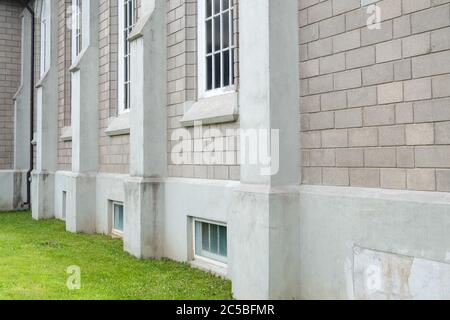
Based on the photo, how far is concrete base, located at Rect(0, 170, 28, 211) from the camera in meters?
18.0

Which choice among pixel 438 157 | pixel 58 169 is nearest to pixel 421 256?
pixel 438 157

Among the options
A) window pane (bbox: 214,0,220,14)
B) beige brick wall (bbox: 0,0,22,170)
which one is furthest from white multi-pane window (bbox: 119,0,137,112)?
beige brick wall (bbox: 0,0,22,170)

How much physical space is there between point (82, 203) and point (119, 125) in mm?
2473

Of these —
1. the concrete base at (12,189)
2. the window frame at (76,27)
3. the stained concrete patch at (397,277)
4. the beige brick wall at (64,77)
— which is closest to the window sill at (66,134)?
the beige brick wall at (64,77)

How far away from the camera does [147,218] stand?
8938mm

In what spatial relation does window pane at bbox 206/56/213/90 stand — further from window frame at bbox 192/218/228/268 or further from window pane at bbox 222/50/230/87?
window frame at bbox 192/218/228/268

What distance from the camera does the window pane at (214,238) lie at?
25.8 feet

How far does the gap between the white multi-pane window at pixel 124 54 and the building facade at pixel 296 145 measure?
1.98 metres

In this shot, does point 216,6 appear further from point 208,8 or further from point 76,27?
point 76,27

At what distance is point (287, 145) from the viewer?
19.6 feet

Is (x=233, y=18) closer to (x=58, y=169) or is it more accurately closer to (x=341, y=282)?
(x=341, y=282)

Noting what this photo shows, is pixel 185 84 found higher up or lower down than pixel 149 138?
higher up

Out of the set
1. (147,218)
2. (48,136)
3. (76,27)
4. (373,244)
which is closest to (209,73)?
(147,218)

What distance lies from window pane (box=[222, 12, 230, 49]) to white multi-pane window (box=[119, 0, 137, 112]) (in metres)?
4.07
